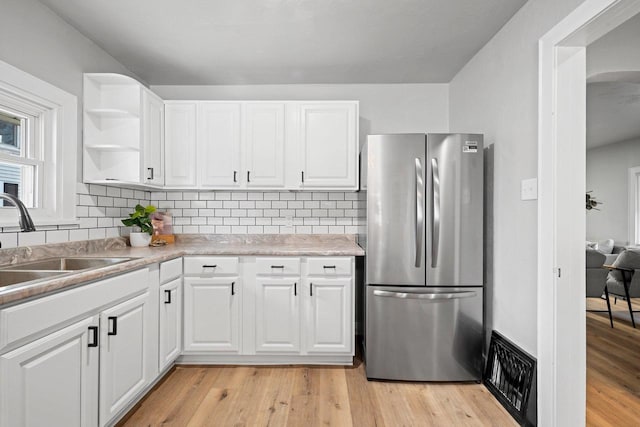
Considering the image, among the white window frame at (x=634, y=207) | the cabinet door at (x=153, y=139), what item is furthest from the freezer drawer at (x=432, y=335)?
the white window frame at (x=634, y=207)

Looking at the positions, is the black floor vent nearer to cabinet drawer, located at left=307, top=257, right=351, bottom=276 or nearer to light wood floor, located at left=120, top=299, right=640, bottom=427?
light wood floor, located at left=120, top=299, right=640, bottom=427

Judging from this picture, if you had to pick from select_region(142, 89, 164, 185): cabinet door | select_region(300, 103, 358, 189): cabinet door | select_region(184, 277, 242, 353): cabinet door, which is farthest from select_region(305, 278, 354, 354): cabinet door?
select_region(142, 89, 164, 185): cabinet door

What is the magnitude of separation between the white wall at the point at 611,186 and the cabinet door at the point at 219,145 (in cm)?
680

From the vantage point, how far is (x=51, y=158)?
7.03 feet

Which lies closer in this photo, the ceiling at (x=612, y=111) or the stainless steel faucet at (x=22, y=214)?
the stainless steel faucet at (x=22, y=214)

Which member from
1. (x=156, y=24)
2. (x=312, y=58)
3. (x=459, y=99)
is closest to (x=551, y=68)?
(x=459, y=99)

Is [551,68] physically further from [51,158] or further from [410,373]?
[51,158]

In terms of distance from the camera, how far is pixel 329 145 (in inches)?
114

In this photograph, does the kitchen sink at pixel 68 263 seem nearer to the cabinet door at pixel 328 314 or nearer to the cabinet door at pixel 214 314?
Result: the cabinet door at pixel 214 314

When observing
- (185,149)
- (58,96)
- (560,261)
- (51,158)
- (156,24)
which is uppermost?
(156,24)

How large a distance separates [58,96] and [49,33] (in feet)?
1.25

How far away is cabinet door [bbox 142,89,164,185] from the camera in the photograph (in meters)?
2.61

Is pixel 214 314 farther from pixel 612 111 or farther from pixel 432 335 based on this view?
pixel 612 111

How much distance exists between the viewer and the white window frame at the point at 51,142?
1.89 meters
